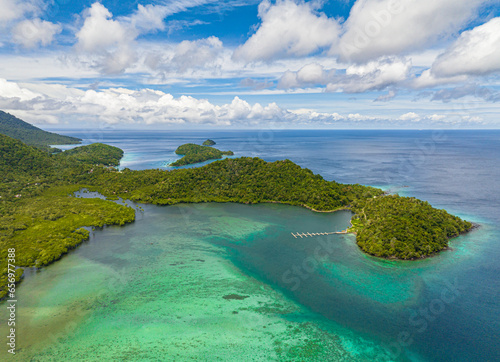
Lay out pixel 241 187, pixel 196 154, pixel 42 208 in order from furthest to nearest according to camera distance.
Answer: pixel 196 154, pixel 241 187, pixel 42 208

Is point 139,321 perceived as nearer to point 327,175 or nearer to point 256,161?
point 256,161

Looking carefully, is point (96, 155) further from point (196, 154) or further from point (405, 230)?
point (405, 230)

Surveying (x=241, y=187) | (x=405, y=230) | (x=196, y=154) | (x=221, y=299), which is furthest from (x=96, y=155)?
(x=405, y=230)

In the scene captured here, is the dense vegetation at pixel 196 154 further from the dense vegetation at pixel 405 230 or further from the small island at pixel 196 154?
the dense vegetation at pixel 405 230

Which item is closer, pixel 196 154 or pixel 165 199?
pixel 165 199

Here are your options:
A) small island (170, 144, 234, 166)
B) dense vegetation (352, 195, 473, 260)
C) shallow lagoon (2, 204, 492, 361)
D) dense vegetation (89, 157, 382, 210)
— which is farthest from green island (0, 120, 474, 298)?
small island (170, 144, 234, 166)

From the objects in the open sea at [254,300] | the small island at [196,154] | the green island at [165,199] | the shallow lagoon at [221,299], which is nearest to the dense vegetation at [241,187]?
the green island at [165,199]

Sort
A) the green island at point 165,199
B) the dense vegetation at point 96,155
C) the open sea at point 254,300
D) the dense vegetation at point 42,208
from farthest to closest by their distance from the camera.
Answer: the dense vegetation at point 96,155 < the green island at point 165,199 < the dense vegetation at point 42,208 < the open sea at point 254,300

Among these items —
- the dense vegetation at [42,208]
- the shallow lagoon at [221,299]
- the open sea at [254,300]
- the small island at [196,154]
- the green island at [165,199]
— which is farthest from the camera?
the small island at [196,154]
